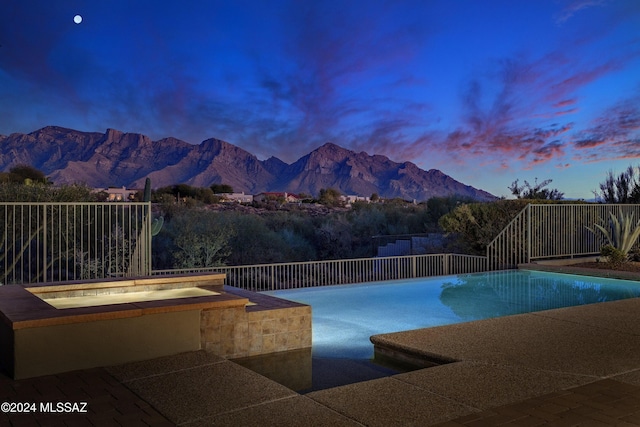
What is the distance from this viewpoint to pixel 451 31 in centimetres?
1712

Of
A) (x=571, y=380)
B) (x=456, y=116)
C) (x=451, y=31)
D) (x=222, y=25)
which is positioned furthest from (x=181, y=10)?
(x=571, y=380)

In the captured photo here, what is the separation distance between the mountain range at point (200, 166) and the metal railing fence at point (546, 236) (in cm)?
1964

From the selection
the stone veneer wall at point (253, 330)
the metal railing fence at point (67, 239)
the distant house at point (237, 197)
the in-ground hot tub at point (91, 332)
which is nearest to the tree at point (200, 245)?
the metal railing fence at point (67, 239)

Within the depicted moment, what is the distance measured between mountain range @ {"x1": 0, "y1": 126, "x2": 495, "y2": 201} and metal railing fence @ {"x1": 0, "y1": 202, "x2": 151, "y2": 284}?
26.2m

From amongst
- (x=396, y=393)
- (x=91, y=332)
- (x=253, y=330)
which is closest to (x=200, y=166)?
(x=253, y=330)

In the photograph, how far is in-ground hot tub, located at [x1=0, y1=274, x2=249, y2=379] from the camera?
421cm

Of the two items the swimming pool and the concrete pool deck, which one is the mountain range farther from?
the concrete pool deck

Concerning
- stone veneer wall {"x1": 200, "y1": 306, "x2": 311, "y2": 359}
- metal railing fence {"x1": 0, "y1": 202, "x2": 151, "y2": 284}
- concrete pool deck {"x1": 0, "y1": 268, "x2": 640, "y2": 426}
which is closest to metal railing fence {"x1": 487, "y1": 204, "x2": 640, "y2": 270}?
metal railing fence {"x1": 0, "y1": 202, "x2": 151, "y2": 284}

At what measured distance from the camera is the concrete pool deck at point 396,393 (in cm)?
330

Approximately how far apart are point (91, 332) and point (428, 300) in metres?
6.76

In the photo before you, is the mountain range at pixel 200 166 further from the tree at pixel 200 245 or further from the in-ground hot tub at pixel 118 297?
the in-ground hot tub at pixel 118 297

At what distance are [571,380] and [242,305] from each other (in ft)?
10.3

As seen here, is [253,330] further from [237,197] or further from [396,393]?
[237,197]

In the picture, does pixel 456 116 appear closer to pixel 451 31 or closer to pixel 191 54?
pixel 451 31
